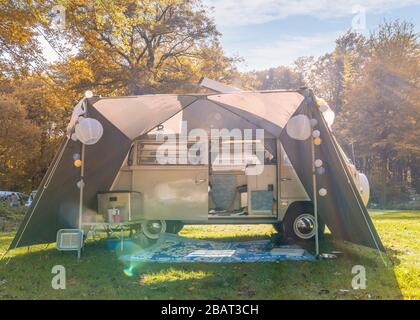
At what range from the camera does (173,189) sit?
8.94m

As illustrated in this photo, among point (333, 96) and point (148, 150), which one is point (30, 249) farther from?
point (333, 96)

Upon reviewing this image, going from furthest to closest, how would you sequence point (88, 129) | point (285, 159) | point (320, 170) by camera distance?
point (285, 159) → point (88, 129) → point (320, 170)

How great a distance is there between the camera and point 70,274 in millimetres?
6656

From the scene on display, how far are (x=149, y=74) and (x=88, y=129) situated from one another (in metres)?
15.3

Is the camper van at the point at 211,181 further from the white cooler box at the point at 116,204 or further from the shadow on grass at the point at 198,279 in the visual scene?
the shadow on grass at the point at 198,279

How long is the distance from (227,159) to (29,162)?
26363mm

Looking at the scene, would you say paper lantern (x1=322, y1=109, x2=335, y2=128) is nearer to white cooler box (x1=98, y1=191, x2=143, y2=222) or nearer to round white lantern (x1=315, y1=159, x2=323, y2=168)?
round white lantern (x1=315, y1=159, x2=323, y2=168)

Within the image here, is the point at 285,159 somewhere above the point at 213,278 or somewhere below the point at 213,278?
above

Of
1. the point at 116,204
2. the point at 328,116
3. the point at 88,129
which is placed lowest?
the point at 116,204

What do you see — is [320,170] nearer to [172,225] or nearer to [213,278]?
[213,278]

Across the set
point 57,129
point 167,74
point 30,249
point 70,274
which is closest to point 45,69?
point 167,74

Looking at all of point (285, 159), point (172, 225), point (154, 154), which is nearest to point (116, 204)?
point (154, 154)

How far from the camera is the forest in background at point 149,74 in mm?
15633

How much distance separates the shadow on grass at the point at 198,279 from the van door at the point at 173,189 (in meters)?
1.60
